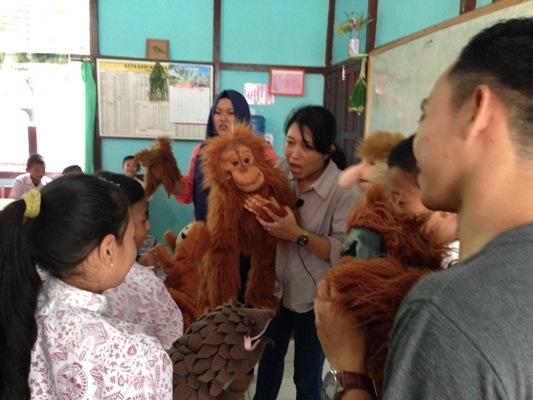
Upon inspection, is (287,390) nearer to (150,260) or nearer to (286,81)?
(150,260)

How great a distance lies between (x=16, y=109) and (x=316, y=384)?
13.5 feet

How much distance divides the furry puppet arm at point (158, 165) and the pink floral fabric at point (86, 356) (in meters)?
1.11

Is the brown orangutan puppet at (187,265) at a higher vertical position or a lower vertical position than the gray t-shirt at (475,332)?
lower

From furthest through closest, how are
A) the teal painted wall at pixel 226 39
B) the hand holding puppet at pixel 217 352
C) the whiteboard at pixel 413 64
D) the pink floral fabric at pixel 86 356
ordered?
the teal painted wall at pixel 226 39
the whiteboard at pixel 413 64
the hand holding puppet at pixel 217 352
the pink floral fabric at pixel 86 356

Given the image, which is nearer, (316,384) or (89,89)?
(316,384)

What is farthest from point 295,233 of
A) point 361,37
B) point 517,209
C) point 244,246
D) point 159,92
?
point 159,92

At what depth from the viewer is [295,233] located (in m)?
1.44

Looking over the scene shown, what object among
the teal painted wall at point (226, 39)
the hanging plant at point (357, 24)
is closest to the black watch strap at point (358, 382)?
the hanging plant at point (357, 24)

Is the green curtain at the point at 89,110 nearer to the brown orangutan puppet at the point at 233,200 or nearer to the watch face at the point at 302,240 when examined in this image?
the brown orangutan puppet at the point at 233,200

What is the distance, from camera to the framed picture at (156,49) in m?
4.28

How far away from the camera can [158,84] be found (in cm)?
435

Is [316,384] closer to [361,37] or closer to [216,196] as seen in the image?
[216,196]

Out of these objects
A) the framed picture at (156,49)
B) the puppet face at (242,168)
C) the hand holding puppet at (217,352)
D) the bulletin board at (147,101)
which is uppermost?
the framed picture at (156,49)

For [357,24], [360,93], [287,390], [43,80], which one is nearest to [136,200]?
[287,390]
